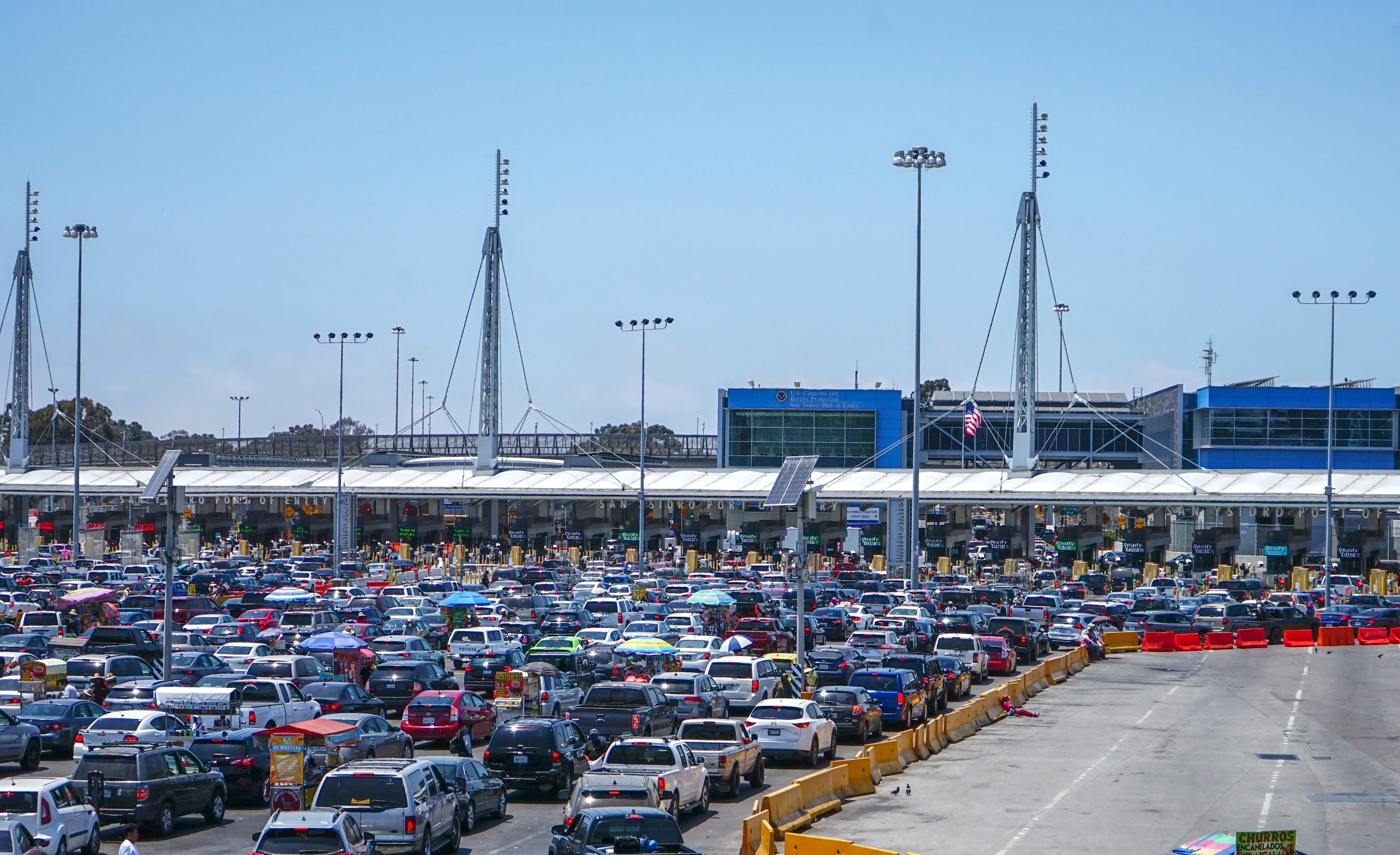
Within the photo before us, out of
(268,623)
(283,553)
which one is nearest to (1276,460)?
(283,553)

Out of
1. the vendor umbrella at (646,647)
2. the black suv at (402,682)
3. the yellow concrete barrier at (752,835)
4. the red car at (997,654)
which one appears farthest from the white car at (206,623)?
the yellow concrete barrier at (752,835)

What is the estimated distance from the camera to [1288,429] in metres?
128

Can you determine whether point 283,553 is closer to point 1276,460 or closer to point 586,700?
point 586,700

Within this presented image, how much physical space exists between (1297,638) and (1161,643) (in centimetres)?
570

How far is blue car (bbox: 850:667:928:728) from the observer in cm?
3188

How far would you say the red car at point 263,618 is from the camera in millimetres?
46688

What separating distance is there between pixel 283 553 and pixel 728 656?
63.9 m

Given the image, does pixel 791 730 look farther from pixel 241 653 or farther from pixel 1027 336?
pixel 1027 336

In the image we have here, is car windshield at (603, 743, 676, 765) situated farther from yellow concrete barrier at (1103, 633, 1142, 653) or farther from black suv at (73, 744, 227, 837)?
yellow concrete barrier at (1103, 633, 1142, 653)

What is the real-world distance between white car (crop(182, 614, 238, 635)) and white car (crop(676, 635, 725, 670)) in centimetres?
1286

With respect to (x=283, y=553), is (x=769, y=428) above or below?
above

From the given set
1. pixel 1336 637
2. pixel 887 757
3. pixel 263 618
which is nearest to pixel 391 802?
pixel 887 757

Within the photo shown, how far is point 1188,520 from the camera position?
97250 millimetres

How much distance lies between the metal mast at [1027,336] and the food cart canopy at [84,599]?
52.6 meters
